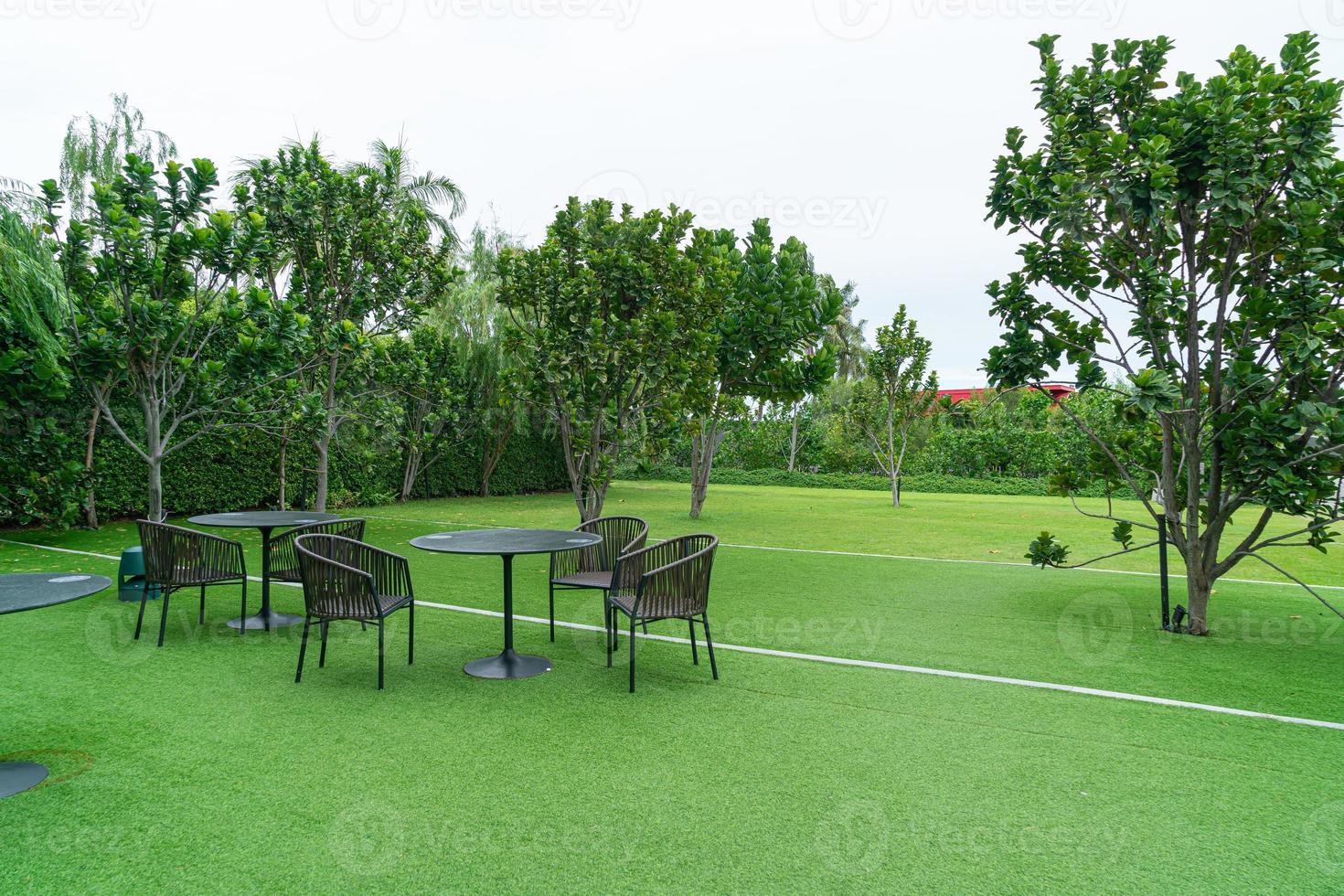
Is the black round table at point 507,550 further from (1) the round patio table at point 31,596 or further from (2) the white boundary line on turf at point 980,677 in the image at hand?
(1) the round patio table at point 31,596

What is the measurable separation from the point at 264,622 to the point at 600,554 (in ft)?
8.41

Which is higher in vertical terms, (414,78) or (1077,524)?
(414,78)

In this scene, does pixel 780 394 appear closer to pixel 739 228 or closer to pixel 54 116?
pixel 739 228

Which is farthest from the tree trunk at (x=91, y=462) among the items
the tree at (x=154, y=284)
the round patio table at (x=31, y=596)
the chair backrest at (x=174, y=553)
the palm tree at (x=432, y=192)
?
the round patio table at (x=31, y=596)

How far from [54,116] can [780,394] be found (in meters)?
19.2

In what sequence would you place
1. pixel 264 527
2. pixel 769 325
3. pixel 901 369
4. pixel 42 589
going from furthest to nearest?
pixel 901 369, pixel 769 325, pixel 264 527, pixel 42 589

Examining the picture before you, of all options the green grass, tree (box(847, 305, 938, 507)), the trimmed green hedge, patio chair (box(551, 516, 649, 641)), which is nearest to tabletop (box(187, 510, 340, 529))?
the green grass

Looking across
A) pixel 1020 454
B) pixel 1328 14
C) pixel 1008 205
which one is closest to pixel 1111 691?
pixel 1008 205

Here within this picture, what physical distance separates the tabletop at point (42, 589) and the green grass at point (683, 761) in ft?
2.50

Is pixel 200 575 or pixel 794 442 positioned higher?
pixel 794 442

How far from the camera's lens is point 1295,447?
485cm

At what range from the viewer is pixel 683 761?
3227 millimetres

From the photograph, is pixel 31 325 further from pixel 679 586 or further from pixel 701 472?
pixel 701 472

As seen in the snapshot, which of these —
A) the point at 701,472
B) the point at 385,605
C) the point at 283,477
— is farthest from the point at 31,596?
the point at 701,472
